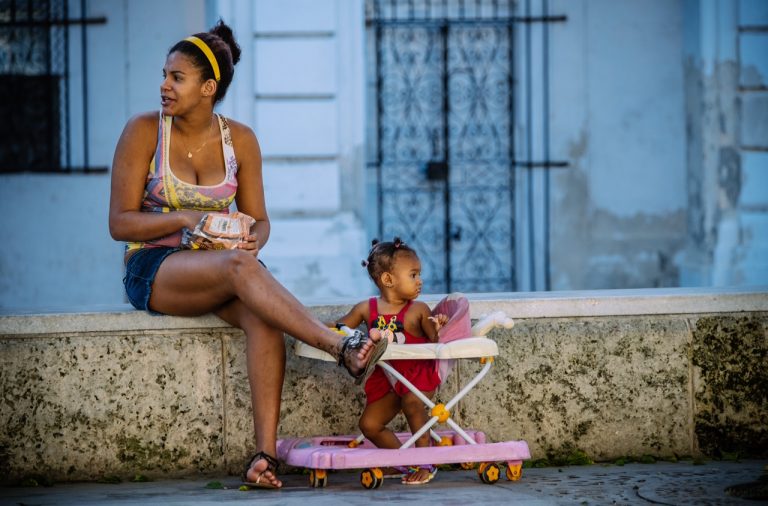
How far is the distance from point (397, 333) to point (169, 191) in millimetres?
1123

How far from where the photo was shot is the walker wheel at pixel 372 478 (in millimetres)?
4906

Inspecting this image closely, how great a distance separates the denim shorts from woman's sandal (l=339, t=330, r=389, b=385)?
2.99ft

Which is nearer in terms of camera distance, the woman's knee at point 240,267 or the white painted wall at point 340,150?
the woman's knee at point 240,267

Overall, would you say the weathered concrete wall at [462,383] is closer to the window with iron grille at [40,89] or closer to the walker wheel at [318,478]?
the walker wheel at [318,478]

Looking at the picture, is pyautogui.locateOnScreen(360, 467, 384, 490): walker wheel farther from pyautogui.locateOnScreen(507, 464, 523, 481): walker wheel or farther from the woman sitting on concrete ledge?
pyautogui.locateOnScreen(507, 464, 523, 481): walker wheel

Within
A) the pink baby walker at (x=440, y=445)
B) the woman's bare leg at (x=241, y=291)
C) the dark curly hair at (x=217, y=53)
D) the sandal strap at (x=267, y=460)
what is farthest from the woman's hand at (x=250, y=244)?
the sandal strap at (x=267, y=460)

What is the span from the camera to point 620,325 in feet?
18.2

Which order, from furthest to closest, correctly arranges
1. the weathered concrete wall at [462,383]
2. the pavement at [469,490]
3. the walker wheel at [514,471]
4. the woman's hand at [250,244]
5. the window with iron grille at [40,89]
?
the window with iron grille at [40,89] < the weathered concrete wall at [462,383] < the woman's hand at [250,244] < the walker wheel at [514,471] < the pavement at [469,490]

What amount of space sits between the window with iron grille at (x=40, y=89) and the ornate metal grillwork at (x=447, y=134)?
8.06 feet

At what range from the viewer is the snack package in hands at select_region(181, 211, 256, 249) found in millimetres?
5109

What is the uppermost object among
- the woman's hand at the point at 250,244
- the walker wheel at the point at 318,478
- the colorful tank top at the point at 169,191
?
the colorful tank top at the point at 169,191

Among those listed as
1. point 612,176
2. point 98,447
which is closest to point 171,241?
point 98,447

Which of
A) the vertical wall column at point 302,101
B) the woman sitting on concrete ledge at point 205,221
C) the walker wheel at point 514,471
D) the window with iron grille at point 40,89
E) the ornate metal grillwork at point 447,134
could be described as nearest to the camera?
the woman sitting on concrete ledge at point 205,221

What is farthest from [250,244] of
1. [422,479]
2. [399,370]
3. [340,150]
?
[340,150]
